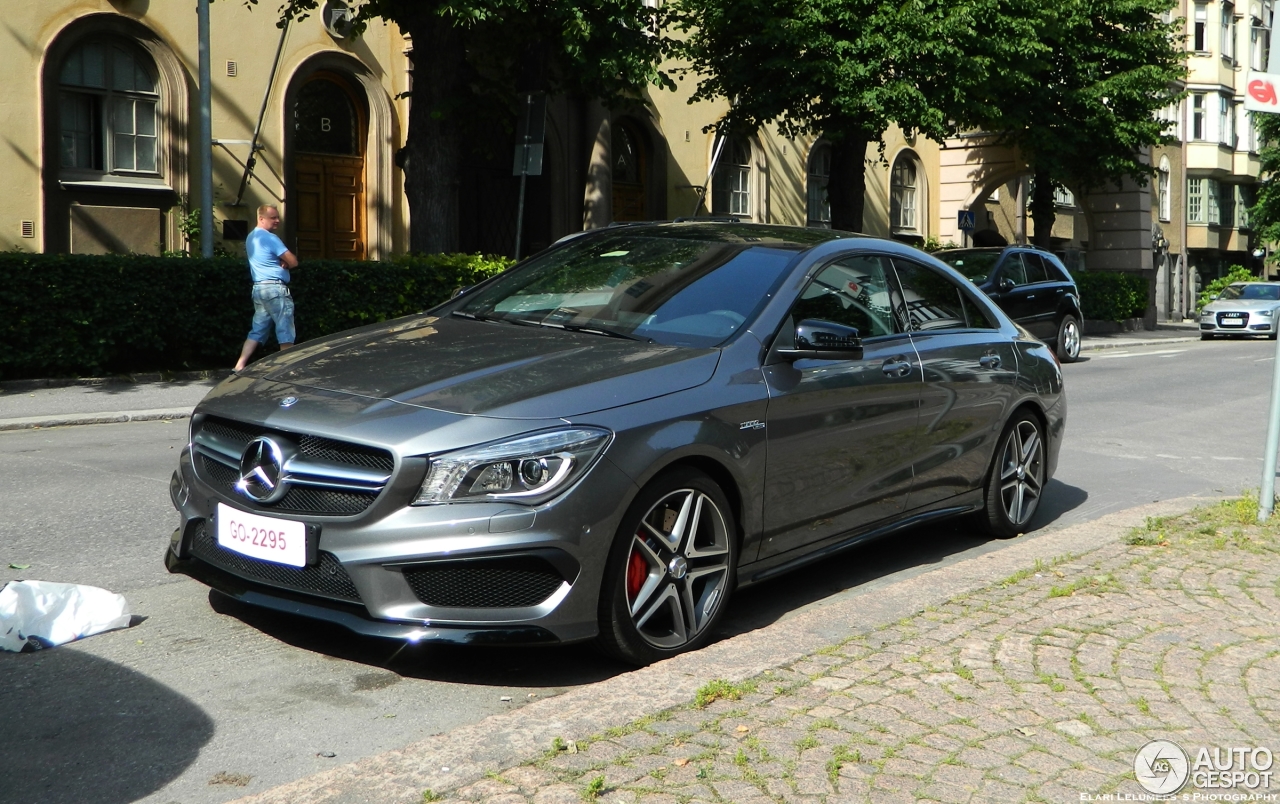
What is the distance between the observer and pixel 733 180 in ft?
98.5

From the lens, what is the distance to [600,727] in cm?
375

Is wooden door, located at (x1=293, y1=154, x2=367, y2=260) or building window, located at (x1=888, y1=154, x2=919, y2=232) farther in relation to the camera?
building window, located at (x1=888, y1=154, x2=919, y2=232)

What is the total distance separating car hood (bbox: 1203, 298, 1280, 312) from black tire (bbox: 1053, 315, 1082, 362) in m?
12.6

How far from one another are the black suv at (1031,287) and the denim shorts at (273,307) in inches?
403

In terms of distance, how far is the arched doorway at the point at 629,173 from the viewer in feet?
89.4

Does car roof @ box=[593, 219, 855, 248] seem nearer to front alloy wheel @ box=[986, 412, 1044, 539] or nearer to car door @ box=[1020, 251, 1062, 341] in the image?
front alloy wheel @ box=[986, 412, 1044, 539]

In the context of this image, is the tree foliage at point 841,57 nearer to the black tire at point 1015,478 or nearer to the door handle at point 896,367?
the black tire at point 1015,478

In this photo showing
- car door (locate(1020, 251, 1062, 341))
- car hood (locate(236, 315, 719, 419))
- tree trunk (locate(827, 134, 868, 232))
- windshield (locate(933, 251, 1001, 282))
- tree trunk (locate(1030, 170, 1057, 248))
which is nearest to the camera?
car hood (locate(236, 315, 719, 419))

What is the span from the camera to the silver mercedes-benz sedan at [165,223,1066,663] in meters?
4.19

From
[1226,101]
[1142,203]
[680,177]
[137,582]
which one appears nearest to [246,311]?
[137,582]

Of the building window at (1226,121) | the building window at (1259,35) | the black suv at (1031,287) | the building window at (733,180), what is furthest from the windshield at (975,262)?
the building window at (1259,35)

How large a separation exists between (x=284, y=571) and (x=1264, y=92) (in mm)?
5606

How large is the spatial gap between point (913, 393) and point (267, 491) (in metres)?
2.95

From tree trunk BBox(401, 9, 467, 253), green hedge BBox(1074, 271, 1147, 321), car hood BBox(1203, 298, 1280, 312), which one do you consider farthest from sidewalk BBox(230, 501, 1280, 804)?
car hood BBox(1203, 298, 1280, 312)
